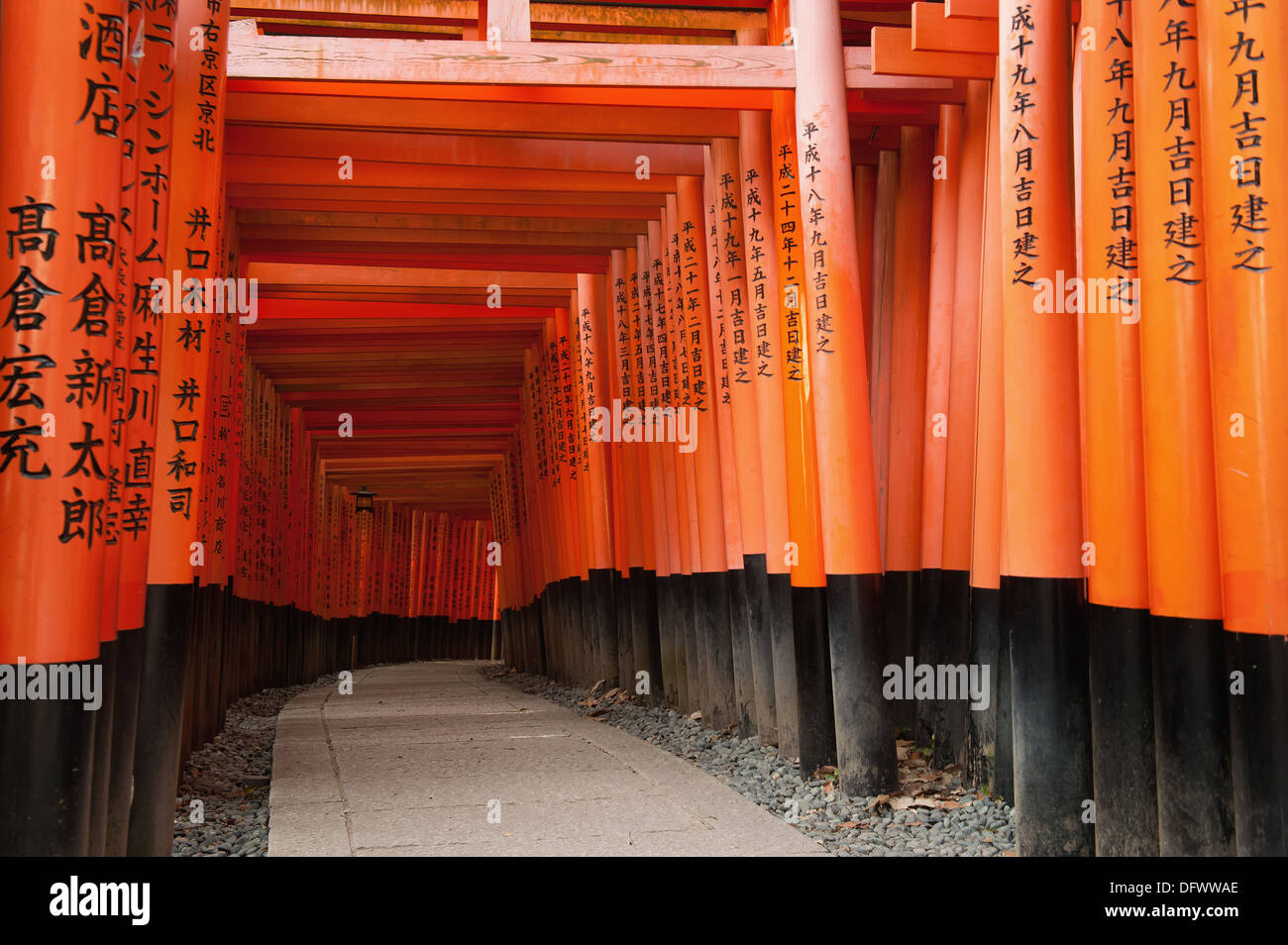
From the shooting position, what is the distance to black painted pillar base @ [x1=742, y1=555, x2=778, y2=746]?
6.81 metres

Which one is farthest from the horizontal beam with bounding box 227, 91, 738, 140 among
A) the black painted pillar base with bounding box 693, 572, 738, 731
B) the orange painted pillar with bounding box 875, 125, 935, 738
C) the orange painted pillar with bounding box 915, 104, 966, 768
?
the black painted pillar base with bounding box 693, 572, 738, 731

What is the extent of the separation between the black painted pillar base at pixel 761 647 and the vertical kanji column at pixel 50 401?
4356mm

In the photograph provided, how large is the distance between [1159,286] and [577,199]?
6.00 metres

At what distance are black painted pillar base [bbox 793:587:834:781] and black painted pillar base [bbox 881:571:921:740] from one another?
0.43 metres

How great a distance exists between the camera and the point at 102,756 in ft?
11.1

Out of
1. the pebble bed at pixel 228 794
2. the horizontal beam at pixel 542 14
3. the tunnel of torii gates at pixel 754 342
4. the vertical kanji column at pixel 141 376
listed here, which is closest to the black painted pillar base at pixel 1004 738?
the tunnel of torii gates at pixel 754 342

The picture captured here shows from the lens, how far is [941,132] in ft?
20.2

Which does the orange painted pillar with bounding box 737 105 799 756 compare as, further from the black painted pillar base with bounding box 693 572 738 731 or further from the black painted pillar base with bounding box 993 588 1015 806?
the black painted pillar base with bounding box 993 588 1015 806

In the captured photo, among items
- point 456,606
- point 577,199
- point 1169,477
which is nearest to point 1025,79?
point 1169,477

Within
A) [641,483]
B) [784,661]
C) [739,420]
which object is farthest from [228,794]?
[641,483]

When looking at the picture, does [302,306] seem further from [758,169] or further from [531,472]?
[758,169]

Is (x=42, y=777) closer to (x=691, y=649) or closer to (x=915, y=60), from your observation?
(x=915, y=60)

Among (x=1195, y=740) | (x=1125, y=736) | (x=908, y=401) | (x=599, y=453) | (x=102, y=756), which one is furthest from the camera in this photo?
(x=599, y=453)

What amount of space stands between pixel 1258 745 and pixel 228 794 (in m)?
5.04
